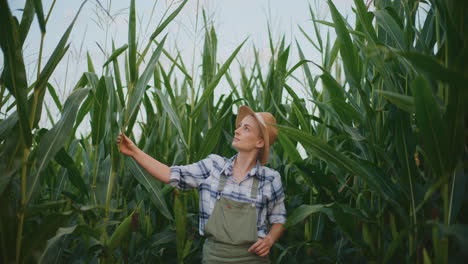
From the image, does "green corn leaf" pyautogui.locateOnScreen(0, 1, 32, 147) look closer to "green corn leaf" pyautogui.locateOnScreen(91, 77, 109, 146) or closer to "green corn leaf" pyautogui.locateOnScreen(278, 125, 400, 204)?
"green corn leaf" pyautogui.locateOnScreen(91, 77, 109, 146)

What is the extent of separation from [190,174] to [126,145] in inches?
11.8

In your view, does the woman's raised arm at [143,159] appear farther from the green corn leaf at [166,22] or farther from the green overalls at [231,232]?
the green corn leaf at [166,22]

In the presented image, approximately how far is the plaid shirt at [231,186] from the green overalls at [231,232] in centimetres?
5

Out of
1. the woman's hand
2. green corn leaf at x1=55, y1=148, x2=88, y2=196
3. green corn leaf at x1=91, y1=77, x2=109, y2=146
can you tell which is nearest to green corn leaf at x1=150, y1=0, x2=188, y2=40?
green corn leaf at x1=91, y1=77, x2=109, y2=146

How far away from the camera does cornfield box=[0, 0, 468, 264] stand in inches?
38.8

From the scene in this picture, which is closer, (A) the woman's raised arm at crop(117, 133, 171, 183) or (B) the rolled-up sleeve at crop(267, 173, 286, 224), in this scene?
(A) the woman's raised arm at crop(117, 133, 171, 183)

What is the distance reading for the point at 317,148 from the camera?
117 centimetres

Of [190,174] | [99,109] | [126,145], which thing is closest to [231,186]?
[190,174]

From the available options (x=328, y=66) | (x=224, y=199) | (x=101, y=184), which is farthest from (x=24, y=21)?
(x=328, y=66)

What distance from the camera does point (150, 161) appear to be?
4.99 ft

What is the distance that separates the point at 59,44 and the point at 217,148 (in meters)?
1.06

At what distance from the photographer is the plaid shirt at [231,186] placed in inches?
63.1

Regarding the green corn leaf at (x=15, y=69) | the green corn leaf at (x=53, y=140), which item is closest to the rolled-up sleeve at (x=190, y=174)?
the green corn leaf at (x=53, y=140)

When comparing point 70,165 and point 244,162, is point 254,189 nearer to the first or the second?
point 244,162
